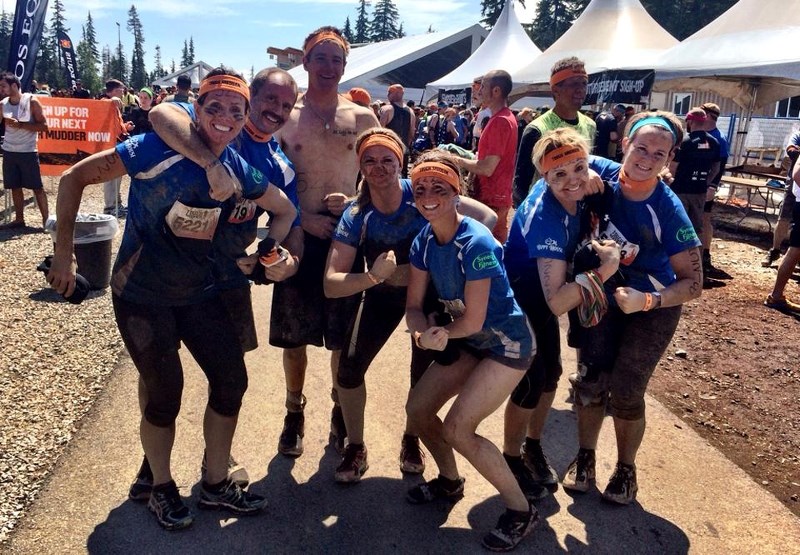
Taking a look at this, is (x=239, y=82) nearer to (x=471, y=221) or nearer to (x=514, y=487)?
(x=471, y=221)

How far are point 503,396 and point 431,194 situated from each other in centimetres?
99

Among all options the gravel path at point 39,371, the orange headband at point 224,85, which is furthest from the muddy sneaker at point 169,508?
the orange headband at point 224,85

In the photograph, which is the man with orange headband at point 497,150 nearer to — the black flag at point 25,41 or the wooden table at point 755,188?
the wooden table at point 755,188

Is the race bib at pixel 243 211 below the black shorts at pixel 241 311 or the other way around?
the other way around

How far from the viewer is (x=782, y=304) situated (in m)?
6.63

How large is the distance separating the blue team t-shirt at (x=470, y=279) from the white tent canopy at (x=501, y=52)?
69.0 ft

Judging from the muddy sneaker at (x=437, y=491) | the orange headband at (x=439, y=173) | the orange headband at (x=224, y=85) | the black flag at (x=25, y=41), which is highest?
the black flag at (x=25, y=41)

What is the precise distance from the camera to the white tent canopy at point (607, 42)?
14789mm

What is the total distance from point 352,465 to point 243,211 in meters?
1.52

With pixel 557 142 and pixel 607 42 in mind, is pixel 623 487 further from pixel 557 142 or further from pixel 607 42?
pixel 607 42

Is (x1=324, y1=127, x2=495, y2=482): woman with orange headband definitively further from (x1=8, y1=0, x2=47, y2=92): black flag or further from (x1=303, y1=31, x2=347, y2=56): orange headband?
(x1=8, y1=0, x2=47, y2=92): black flag

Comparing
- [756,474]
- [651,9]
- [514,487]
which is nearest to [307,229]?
[514,487]

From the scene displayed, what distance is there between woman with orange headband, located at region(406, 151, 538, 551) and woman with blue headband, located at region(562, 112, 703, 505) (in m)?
0.57

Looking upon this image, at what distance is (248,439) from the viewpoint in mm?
3654
